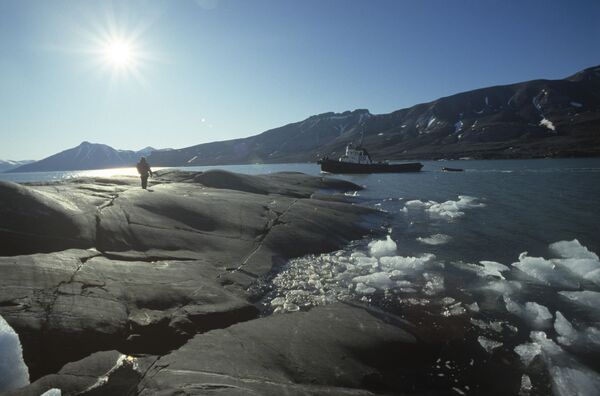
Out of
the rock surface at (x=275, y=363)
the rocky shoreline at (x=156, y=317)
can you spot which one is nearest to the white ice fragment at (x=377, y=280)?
the rocky shoreline at (x=156, y=317)

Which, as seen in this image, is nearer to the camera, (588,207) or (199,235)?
(199,235)

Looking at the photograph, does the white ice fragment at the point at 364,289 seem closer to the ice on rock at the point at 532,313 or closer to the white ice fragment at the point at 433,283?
the white ice fragment at the point at 433,283

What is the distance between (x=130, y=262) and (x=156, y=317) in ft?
10.4

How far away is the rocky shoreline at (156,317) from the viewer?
5617 millimetres

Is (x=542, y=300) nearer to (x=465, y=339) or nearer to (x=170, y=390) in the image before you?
(x=465, y=339)

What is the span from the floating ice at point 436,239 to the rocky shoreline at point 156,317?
794 centimetres

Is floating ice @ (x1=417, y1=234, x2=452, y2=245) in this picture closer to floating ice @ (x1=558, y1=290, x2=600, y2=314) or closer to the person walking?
floating ice @ (x1=558, y1=290, x2=600, y2=314)

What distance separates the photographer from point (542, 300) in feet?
32.3

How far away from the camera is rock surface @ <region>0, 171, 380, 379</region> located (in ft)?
21.0

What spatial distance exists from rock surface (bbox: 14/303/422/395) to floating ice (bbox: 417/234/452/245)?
9.23 meters

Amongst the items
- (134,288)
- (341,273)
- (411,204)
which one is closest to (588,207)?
(411,204)

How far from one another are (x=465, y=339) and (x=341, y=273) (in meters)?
4.92

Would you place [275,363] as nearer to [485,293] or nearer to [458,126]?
[485,293]

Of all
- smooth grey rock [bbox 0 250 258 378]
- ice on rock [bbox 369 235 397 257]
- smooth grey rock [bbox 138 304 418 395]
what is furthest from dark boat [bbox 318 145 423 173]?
smooth grey rock [bbox 138 304 418 395]
